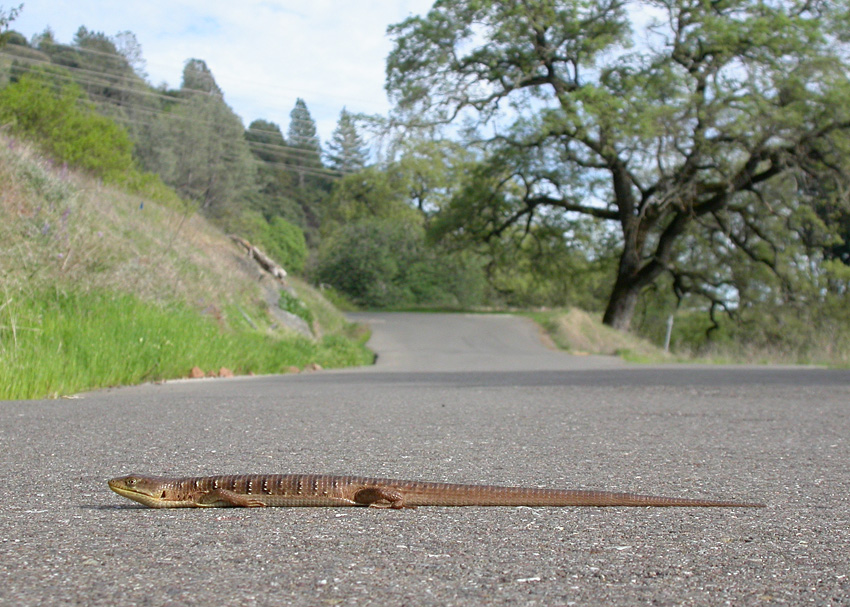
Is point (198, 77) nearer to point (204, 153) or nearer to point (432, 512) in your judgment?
point (204, 153)

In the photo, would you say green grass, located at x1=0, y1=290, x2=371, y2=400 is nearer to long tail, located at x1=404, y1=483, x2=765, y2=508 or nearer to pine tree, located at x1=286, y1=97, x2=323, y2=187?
long tail, located at x1=404, y1=483, x2=765, y2=508

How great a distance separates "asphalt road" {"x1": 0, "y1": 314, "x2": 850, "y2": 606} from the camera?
254 centimetres

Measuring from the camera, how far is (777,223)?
28.9 meters

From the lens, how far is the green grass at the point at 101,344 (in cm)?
860

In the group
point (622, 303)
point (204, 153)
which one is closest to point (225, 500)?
point (622, 303)

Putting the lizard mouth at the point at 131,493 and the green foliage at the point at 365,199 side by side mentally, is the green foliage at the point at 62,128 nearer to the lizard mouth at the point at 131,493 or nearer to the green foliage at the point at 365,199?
the lizard mouth at the point at 131,493

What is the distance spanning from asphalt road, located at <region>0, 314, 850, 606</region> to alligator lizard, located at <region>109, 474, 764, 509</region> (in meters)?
0.06

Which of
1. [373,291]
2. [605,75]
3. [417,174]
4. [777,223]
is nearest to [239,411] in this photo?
[605,75]

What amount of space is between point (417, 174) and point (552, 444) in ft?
213

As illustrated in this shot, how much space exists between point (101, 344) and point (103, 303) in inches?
54.2

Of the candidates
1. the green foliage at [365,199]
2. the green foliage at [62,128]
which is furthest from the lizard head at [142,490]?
the green foliage at [365,199]

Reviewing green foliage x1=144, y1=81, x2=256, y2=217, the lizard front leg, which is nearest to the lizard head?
the lizard front leg

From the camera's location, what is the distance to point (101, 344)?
10.0 m

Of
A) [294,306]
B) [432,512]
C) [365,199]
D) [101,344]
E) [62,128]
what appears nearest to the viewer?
[432,512]
